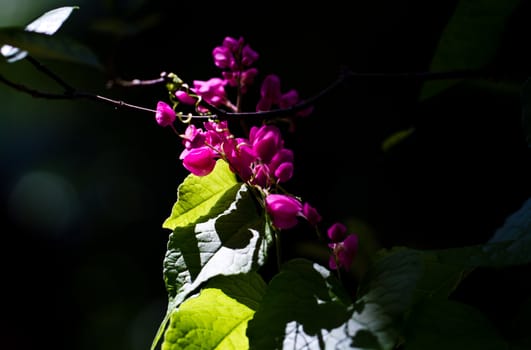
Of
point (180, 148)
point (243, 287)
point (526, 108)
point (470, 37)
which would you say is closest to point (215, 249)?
point (243, 287)

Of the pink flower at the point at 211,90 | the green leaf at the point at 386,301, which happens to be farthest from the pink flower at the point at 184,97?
the green leaf at the point at 386,301

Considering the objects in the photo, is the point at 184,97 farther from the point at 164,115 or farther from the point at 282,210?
the point at 282,210

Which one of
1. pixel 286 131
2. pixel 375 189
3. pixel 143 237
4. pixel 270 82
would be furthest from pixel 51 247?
pixel 270 82

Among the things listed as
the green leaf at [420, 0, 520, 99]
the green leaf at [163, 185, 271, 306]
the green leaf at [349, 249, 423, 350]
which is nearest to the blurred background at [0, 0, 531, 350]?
the green leaf at [420, 0, 520, 99]

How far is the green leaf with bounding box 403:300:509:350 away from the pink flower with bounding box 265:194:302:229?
123 millimetres

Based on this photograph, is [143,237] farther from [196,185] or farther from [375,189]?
[196,185]

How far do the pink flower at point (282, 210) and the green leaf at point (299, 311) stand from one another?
1.4 inches

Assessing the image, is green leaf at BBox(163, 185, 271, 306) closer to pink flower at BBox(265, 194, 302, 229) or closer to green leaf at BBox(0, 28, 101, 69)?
pink flower at BBox(265, 194, 302, 229)

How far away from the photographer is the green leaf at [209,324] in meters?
0.45

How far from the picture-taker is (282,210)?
1.52 feet

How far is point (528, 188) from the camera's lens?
84 cm

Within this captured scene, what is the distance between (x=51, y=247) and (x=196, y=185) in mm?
1498

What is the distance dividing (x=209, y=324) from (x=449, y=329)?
193 mm

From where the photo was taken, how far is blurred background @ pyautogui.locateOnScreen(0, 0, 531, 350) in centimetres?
92
